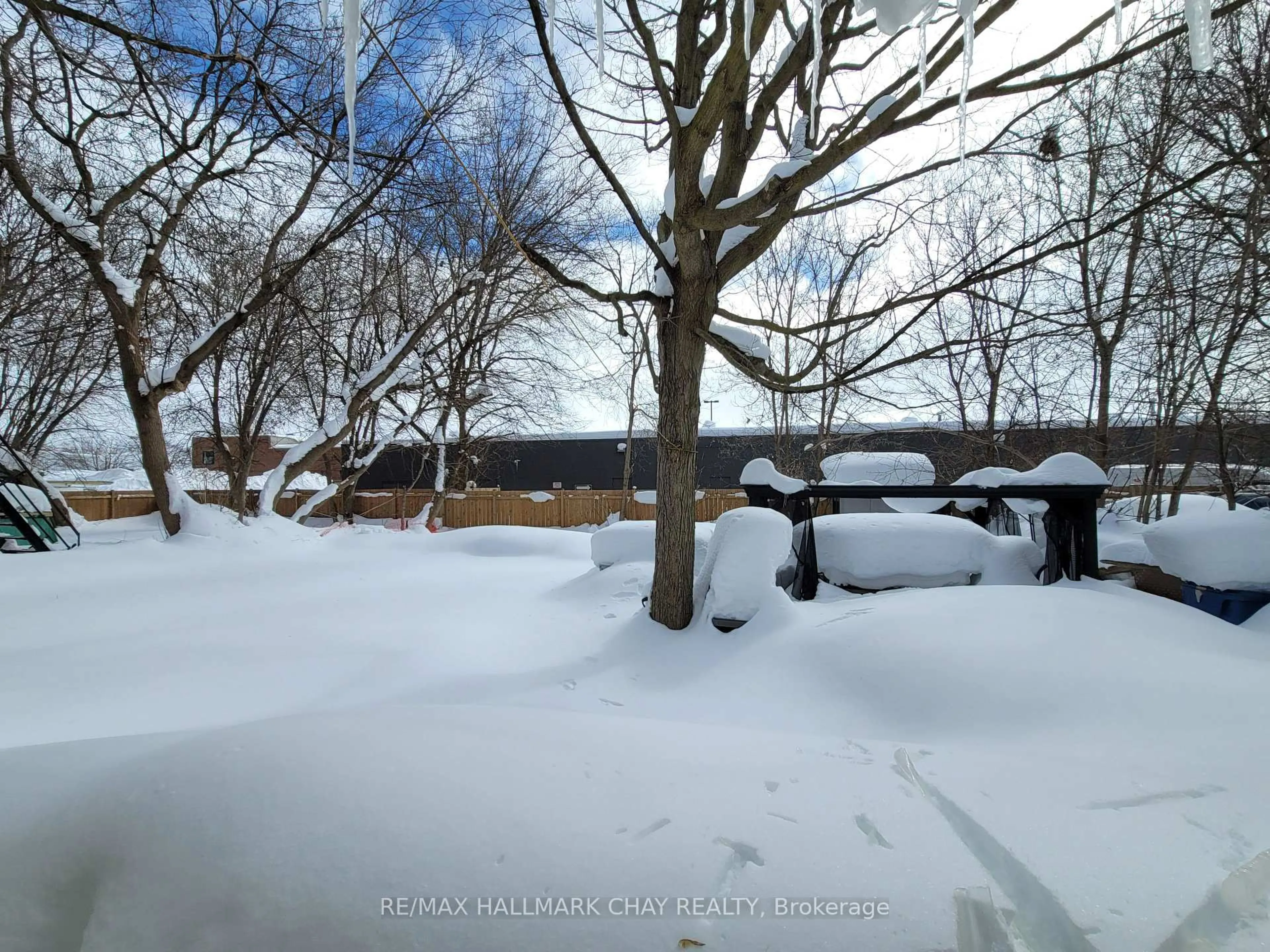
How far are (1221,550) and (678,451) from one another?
385 centimetres

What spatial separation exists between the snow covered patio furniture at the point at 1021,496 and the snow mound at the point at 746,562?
129 cm

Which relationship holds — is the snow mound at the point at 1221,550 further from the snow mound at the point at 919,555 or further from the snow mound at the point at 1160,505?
the snow mound at the point at 1160,505

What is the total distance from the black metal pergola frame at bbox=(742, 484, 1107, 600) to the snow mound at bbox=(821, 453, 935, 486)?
137cm

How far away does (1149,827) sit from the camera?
1655mm

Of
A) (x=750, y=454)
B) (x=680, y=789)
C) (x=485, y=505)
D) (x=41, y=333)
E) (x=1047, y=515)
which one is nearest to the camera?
(x=680, y=789)

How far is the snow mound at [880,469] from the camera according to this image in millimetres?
7980

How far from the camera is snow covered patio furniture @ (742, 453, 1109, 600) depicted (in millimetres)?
5141

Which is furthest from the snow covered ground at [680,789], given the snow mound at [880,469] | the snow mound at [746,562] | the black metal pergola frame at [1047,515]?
the snow mound at [880,469]

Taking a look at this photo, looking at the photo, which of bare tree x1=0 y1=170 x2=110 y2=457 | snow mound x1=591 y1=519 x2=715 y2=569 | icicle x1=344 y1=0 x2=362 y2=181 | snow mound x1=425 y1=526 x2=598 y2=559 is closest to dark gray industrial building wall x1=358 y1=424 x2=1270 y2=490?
snow mound x1=591 y1=519 x2=715 y2=569

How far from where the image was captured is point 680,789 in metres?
1.75

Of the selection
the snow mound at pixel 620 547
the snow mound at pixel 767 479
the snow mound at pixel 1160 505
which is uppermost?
the snow mound at pixel 767 479

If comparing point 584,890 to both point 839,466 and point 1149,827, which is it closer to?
point 1149,827

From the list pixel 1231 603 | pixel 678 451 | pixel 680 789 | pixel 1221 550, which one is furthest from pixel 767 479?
pixel 680 789

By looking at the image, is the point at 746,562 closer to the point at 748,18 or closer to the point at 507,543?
the point at 748,18
